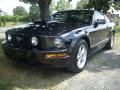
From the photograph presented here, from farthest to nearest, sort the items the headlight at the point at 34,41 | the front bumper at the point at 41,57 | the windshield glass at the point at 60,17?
the windshield glass at the point at 60,17 < the headlight at the point at 34,41 < the front bumper at the point at 41,57

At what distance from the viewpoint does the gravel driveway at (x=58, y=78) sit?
14.1 feet

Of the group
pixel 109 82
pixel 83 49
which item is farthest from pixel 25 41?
pixel 109 82

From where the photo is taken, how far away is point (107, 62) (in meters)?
6.09

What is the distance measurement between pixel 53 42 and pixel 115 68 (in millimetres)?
1865

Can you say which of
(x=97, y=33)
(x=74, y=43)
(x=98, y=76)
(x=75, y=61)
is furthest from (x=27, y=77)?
(x=97, y=33)

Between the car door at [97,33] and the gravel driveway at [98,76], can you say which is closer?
the gravel driveway at [98,76]

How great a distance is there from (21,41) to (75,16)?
6.36 feet

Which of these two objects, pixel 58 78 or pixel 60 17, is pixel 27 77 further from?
pixel 60 17

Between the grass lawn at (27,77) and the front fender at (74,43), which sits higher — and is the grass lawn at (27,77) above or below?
below

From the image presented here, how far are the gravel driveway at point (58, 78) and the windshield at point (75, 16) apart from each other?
1.13 m

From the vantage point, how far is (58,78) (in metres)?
4.72

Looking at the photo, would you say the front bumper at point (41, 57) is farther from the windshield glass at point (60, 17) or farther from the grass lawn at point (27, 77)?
the windshield glass at point (60, 17)

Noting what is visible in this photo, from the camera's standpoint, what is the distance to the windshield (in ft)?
19.3

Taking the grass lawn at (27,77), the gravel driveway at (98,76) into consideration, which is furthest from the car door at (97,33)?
the grass lawn at (27,77)
